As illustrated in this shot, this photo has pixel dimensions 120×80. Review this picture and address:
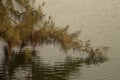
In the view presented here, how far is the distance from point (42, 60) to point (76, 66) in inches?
127

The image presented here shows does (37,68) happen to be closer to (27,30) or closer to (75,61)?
(27,30)

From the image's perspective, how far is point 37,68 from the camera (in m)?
30.0

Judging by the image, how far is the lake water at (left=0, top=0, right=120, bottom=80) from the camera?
27.8 meters

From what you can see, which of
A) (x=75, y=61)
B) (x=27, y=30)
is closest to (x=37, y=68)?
(x=27, y=30)

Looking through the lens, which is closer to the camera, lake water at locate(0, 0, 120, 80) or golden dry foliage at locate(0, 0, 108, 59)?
golden dry foliage at locate(0, 0, 108, 59)

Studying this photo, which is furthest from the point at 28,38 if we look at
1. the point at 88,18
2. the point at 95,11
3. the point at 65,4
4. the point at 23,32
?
the point at 65,4

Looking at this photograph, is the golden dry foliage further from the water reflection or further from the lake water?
the lake water

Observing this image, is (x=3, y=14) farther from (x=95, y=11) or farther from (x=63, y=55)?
(x=95, y=11)

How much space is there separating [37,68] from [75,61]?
3.25m

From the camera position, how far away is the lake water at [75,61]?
27.8 metres

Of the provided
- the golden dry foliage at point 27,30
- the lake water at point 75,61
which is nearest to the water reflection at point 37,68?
the lake water at point 75,61

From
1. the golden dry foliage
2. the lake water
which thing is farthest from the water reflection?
the golden dry foliage

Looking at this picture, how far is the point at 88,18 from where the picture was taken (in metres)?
48.2

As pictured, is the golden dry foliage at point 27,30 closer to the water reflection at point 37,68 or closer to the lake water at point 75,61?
the water reflection at point 37,68
